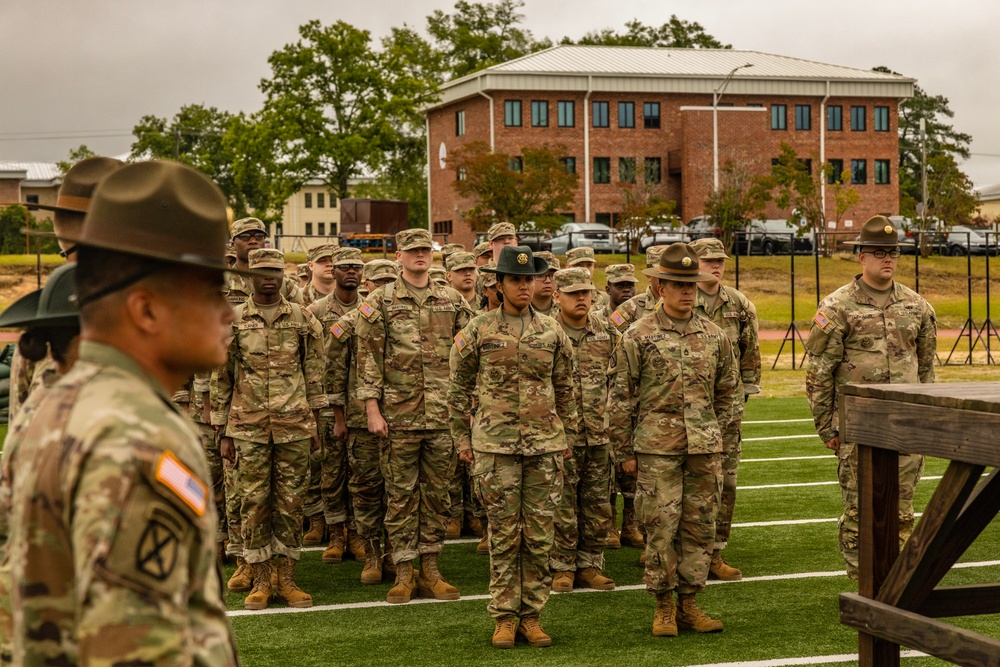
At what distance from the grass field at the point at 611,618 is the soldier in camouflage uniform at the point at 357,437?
11.6 inches

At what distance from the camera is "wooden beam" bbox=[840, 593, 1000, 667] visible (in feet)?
15.6

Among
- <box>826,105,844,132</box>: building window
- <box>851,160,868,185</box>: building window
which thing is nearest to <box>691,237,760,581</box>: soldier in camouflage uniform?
<box>826,105,844,132</box>: building window

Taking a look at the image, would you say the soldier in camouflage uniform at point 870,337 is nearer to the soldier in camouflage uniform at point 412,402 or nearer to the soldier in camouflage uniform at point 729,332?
the soldier in camouflage uniform at point 729,332

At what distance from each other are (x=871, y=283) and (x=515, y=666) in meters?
3.92

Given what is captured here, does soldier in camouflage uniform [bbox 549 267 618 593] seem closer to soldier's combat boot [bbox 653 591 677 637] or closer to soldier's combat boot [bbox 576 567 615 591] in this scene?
soldier's combat boot [bbox 576 567 615 591]

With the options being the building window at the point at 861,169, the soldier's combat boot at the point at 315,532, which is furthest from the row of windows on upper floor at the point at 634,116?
the soldier's combat boot at the point at 315,532

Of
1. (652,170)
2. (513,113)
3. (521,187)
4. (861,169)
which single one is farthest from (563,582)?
(861,169)

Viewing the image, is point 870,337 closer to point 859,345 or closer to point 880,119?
point 859,345

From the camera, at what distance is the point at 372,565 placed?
9.54 metres

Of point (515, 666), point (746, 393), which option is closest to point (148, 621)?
point (515, 666)

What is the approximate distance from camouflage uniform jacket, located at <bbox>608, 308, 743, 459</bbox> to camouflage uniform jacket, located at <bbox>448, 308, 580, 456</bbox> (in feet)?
1.19

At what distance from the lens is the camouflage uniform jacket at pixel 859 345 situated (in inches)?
342

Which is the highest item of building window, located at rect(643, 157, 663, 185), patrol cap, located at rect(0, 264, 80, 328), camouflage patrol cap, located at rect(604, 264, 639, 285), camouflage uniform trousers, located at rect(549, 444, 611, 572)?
building window, located at rect(643, 157, 663, 185)

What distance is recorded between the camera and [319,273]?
1192 cm
